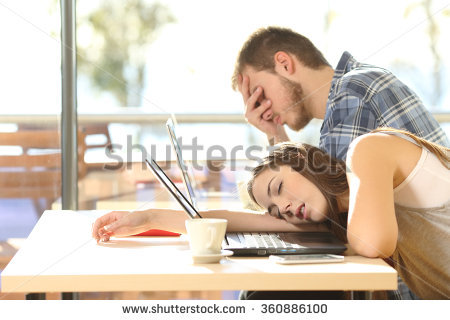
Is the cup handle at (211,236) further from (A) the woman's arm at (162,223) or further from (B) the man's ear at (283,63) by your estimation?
(B) the man's ear at (283,63)

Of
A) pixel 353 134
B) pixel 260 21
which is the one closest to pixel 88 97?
pixel 260 21

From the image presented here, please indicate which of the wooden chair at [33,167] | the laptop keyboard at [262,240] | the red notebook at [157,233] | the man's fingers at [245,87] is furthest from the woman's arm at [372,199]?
the wooden chair at [33,167]

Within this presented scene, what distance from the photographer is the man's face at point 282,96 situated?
2.05 metres

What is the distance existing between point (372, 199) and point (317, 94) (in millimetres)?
951

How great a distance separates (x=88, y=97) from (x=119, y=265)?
6.63 m

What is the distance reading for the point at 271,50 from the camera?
6.89ft

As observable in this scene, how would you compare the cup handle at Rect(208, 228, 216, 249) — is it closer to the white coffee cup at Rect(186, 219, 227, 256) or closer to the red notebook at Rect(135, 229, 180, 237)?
the white coffee cup at Rect(186, 219, 227, 256)

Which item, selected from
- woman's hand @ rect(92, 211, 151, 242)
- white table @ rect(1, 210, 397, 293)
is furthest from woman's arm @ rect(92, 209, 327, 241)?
white table @ rect(1, 210, 397, 293)

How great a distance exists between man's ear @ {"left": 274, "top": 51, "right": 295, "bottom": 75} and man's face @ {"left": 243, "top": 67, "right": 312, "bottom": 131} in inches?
0.9

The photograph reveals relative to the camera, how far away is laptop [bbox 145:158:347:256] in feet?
3.63

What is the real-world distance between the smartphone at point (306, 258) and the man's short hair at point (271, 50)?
1122 millimetres

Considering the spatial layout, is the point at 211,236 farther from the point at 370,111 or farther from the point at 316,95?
the point at 316,95

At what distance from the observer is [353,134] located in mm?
1677
